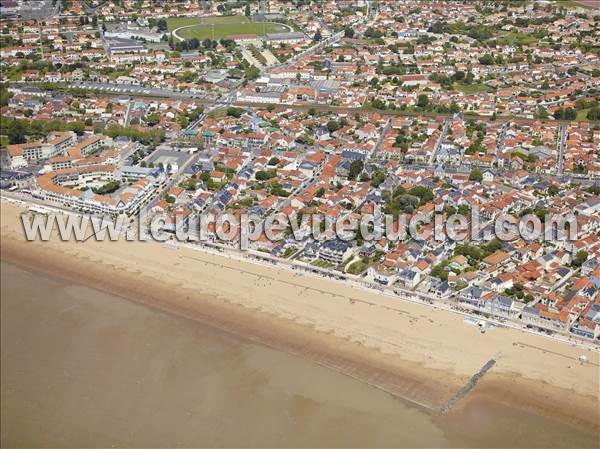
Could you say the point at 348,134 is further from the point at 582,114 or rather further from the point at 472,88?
the point at 582,114

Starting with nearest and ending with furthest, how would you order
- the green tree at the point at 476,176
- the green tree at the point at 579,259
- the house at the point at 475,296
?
the house at the point at 475,296 → the green tree at the point at 579,259 → the green tree at the point at 476,176

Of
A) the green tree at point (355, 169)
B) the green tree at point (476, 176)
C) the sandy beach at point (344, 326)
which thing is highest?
the green tree at point (355, 169)

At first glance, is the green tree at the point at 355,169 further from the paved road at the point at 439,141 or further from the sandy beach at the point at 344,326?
the sandy beach at the point at 344,326

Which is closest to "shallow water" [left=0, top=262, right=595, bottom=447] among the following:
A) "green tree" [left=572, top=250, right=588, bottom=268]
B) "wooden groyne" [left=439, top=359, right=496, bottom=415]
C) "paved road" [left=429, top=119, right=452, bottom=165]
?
"wooden groyne" [left=439, top=359, right=496, bottom=415]

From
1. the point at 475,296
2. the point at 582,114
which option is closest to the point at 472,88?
the point at 582,114

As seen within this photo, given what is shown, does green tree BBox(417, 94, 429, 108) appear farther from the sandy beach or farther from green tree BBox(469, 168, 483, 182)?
the sandy beach

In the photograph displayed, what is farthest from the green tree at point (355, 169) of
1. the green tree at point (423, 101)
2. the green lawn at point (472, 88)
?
the green lawn at point (472, 88)
